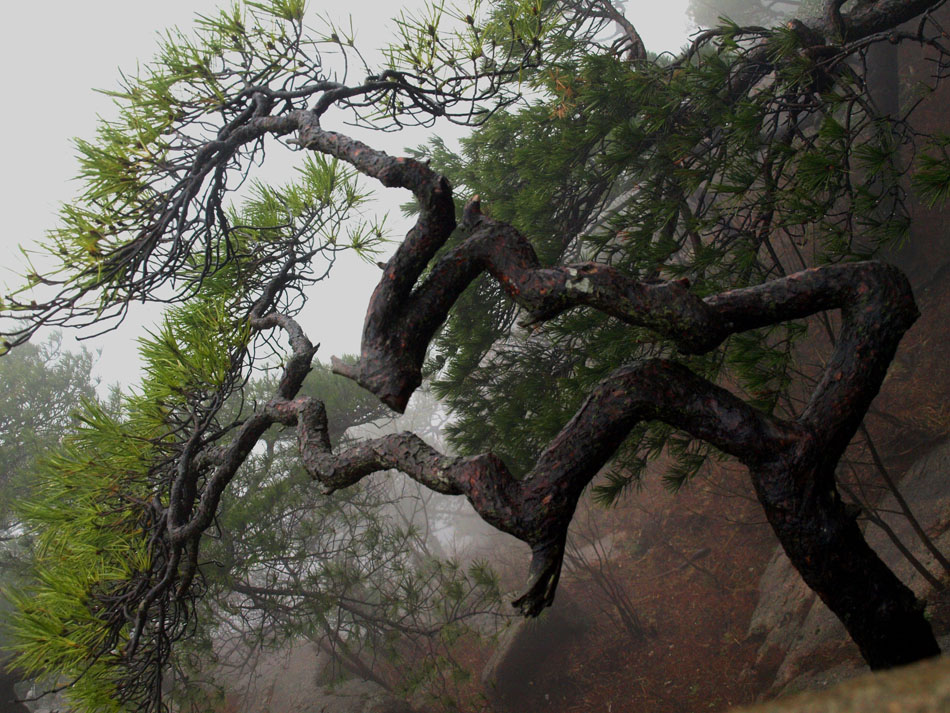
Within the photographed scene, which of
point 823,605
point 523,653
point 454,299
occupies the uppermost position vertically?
point 454,299

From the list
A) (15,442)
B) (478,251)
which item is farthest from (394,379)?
(15,442)

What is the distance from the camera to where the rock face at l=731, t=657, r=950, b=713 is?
0.30 meters

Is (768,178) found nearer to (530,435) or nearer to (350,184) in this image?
(530,435)

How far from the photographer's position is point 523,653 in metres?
4.54

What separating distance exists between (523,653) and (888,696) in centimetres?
476

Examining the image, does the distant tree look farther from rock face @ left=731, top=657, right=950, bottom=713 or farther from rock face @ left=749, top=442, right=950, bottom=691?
rock face @ left=749, top=442, right=950, bottom=691

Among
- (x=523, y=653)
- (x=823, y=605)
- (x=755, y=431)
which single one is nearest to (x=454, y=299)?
(x=755, y=431)

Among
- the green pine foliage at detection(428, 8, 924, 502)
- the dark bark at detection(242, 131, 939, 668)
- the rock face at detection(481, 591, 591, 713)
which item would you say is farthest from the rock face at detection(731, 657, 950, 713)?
the rock face at detection(481, 591, 591, 713)

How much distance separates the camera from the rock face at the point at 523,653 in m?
4.34

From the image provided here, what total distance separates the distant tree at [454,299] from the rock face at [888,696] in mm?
765

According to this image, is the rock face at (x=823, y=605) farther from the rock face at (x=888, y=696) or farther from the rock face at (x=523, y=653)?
the rock face at (x=888, y=696)

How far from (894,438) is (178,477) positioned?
166 inches

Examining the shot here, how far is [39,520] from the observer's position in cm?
198

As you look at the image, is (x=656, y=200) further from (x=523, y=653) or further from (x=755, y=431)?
(x=523, y=653)
